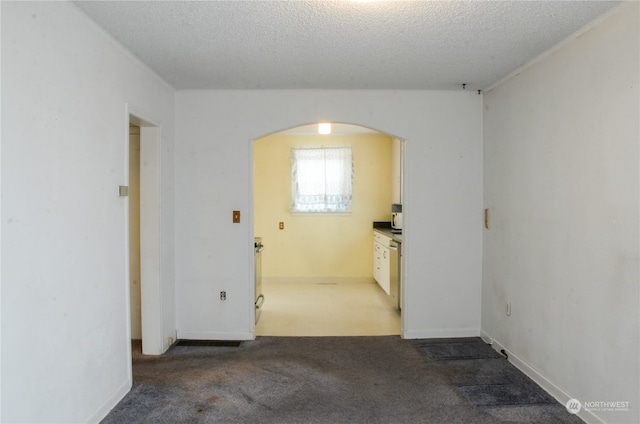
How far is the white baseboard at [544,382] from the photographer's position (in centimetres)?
229

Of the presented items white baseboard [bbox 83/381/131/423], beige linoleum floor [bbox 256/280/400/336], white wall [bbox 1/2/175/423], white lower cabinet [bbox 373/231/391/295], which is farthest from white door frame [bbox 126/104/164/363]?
white lower cabinet [bbox 373/231/391/295]

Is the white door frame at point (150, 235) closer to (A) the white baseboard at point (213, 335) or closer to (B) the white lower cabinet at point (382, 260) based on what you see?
(A) the white baseboard at point (213, 335)

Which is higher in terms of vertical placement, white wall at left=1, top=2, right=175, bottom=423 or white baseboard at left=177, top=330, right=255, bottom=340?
white wall at left=1, top=2, right=175, bottom=423

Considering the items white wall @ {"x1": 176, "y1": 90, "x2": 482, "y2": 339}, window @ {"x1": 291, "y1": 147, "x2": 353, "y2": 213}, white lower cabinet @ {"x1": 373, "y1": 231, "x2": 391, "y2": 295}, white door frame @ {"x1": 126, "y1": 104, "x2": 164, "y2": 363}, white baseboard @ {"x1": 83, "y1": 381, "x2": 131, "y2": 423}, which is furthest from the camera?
window @ {"x1": 291, "y1": 147, "x2": 353, "y2": 213}

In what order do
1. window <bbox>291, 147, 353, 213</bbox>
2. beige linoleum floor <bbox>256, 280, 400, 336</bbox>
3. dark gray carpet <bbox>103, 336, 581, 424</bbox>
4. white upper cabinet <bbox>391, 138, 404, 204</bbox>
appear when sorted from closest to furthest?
dark gray carpet <bbox>103, 336, 581, 424</bbox> < beige linoleum floor <bbox>256, 280, 400, 336</bbox> < white upper cabinet <bbox>391, 138, 404, 204</bbox> < window <bbox>291, 147, 353, 213</bbox>

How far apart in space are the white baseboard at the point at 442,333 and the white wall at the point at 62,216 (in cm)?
249

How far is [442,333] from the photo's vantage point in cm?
377

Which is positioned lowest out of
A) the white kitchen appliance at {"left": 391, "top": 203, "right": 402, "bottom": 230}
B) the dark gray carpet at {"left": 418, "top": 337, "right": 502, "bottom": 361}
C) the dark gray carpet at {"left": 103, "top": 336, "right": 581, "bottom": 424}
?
the dark gray carpet at {"left": 103, "top": 336, "right": 581, "bottom": 424}

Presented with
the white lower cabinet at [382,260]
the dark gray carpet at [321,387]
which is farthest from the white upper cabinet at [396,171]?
the dark gray carpet at [321,387]

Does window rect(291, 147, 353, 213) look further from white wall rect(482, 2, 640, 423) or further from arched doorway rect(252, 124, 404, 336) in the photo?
white wall rect(482, 2, 640, 423)

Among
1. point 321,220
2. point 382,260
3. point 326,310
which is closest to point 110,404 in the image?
point 326,310

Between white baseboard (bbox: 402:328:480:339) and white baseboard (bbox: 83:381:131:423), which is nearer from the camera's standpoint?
white baseboard (bbox: 83:381:131:423)

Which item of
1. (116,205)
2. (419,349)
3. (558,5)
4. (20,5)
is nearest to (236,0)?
(20,5)

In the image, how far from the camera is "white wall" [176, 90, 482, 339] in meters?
3.69
